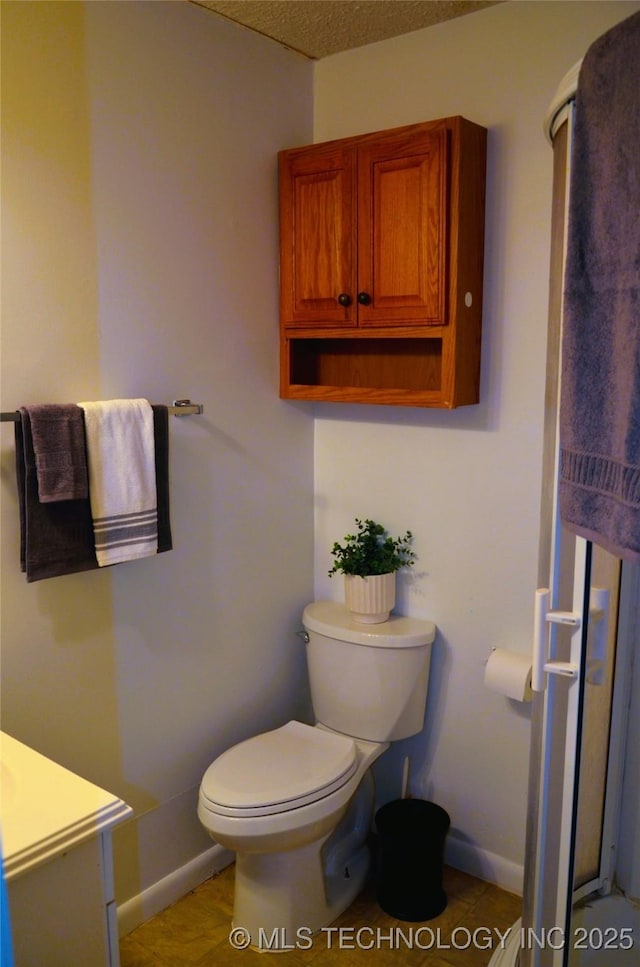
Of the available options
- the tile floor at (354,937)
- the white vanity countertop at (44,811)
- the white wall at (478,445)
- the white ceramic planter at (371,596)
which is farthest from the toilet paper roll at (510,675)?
the white vanity countertop at (44,811)

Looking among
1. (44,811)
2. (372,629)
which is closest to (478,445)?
(372,629)

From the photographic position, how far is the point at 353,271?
2.20 metres

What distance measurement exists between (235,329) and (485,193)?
78 centimetres

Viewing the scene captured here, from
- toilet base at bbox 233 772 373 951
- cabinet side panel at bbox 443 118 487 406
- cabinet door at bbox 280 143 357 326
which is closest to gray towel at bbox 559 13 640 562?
cabinet side panel at bbox 443 118 487 406

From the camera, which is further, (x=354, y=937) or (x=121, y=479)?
(x=354, y=937)

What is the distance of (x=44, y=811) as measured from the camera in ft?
4.21

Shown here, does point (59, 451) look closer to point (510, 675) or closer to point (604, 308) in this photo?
point (604, 308)

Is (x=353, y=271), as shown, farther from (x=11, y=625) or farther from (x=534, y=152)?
(x=11, y=625)

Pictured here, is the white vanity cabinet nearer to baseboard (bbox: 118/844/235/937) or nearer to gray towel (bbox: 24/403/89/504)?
gray towel (bbox: 24/403/89/504)

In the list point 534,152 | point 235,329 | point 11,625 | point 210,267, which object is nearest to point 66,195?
point 210,267

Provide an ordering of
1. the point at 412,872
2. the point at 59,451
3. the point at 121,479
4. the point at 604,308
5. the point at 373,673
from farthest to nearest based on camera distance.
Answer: the point at 373,673, the point at 412,872, the point at 121,479, the point at 59,451, the point at 604,308

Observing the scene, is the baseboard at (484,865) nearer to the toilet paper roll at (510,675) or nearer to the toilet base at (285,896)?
the toilet base at (285,896)

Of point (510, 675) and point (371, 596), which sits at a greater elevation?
point (371, 596)

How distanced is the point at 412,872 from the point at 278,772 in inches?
19.4
